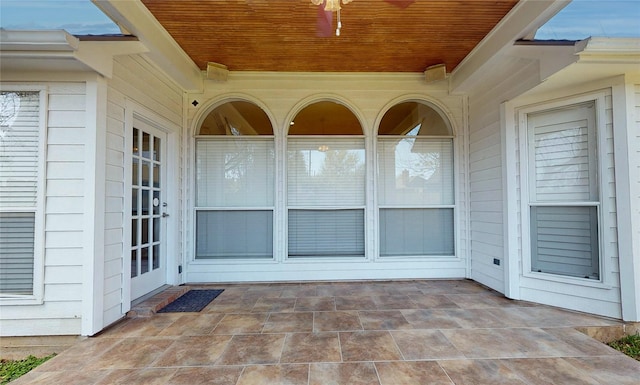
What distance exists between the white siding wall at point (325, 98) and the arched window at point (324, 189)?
0.14 m

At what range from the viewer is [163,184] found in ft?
12.5

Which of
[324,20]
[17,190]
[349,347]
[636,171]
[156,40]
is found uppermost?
[156,40]

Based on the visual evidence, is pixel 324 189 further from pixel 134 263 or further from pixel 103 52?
pixel 103 52

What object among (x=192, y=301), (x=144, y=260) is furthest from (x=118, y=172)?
(x=192, y=301)

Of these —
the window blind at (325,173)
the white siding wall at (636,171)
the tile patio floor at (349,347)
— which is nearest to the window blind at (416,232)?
the window blind at (325,173)

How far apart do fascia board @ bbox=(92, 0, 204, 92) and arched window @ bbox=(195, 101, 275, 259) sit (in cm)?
64

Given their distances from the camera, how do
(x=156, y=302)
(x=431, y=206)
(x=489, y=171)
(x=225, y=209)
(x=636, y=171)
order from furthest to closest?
(x=431, y=206) → (x=225, y=209) → (x=489, y=171) → (x=156, y=302) → (x=636, y=171)

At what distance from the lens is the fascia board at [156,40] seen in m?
2.46

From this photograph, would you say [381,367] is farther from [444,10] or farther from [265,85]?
[265,85]

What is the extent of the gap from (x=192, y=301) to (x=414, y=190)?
3.32m

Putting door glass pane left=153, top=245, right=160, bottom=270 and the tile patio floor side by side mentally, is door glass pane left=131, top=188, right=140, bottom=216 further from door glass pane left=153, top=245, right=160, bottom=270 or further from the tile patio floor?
the tile patio floor

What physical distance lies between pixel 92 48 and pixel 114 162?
39.4 inches

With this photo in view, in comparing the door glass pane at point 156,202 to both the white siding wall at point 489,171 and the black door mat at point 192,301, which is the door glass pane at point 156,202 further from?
the white siding wall at point 489,171

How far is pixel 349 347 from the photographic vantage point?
230 centimetres
